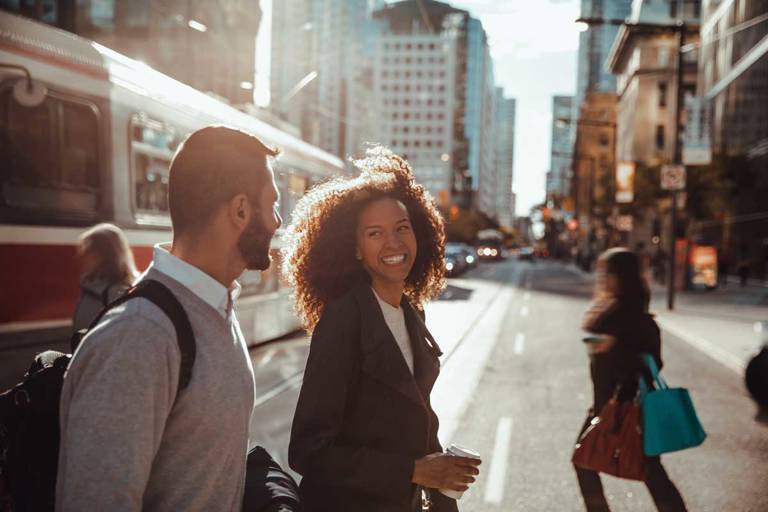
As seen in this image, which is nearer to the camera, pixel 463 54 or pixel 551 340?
pixel 551 340

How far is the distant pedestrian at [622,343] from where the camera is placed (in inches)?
181

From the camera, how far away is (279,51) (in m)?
97.1

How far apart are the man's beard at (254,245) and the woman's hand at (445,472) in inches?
32.9

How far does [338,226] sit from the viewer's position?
8.54 ft

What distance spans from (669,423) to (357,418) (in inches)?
104

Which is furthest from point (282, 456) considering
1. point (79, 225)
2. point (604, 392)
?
point (79, 225)

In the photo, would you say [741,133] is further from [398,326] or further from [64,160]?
[398,326]

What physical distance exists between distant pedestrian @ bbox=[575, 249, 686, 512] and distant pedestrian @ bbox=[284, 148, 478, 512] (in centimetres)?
237

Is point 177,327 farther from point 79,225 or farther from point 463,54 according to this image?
point 463,54

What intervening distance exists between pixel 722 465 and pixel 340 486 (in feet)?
16.3

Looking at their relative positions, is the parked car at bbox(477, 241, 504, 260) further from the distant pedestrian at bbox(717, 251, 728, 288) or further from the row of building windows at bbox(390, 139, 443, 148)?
the row of building windows at bbox(390, 139, 443, 148)

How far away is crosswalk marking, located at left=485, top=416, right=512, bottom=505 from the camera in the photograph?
17.2 ft

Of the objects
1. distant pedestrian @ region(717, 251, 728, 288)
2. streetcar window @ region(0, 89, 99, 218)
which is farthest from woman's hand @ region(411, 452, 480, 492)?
distant pedestrian @ region(717, 251, 728, 288)

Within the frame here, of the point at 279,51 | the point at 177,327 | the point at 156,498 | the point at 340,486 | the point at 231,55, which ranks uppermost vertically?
the point at 279,51
